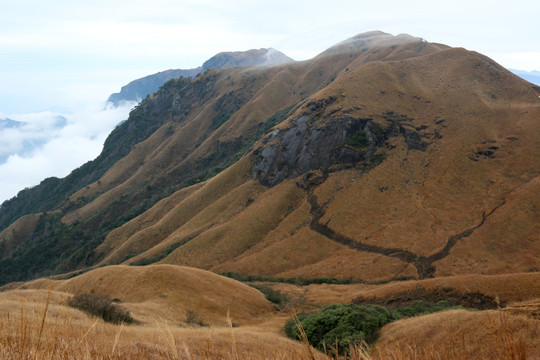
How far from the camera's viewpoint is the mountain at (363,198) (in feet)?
154

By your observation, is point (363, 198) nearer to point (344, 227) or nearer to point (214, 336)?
point (344, 227)

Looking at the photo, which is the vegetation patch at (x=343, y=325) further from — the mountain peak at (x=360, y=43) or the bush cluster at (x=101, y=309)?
the mountain peak at (x=360, y=43)

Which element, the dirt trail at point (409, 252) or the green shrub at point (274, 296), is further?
the dirt trail at point (409, 252)

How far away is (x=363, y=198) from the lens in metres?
59.5

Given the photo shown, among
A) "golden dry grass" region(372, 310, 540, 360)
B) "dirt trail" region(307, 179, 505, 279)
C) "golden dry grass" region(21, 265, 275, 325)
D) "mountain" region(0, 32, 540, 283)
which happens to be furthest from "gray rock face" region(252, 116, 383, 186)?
"golden dry grass" region(372, 310, 540, 360)

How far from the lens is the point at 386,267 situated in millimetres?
45406

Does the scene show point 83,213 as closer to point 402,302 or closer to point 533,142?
point 402,302

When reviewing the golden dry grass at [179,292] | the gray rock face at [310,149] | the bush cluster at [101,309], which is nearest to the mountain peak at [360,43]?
the gray rock face at [310,149]

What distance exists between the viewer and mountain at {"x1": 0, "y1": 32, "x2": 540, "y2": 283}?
4681 cm

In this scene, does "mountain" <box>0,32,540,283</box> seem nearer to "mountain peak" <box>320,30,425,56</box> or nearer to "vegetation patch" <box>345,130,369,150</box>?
"vegetation patch" <box>345,130,369,150</box>

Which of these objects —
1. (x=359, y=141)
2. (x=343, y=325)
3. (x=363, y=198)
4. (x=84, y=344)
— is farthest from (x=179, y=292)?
(x=359, y=141)

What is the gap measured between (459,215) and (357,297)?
26.7 metres

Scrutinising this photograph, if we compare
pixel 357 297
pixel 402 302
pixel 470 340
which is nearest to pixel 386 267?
pixel 357 297

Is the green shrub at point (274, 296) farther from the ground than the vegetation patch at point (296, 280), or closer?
farther from the ground
